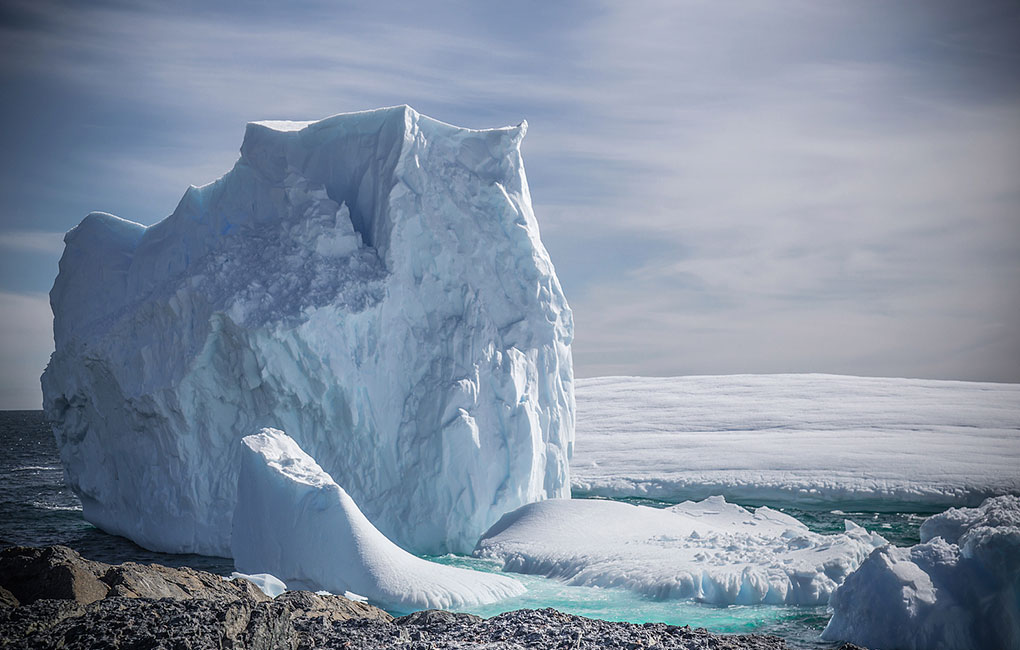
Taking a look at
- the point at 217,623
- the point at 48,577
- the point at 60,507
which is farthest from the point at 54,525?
the point at 217,623

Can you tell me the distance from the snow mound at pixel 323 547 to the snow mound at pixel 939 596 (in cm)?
323

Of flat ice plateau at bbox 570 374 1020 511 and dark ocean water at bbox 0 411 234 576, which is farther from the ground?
flat ice plateau at bbox 570 374 1020 511

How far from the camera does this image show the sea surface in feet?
25.5

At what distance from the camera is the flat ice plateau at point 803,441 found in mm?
15859

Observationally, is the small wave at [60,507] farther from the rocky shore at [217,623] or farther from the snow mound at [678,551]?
the rocky shore at [217,623]

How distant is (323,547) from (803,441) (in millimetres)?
13813

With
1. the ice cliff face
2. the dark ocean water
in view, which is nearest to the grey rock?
the dark ocean water

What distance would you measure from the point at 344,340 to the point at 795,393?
17.3 metres

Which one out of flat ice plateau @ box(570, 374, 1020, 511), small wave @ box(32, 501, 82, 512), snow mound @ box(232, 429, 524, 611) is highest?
flat ice plateau @ box(570, 374, 1020, 511)

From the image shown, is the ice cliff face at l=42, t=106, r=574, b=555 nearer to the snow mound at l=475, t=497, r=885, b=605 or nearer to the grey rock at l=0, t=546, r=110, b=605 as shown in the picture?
the snow mound at l=475, t=497, r=885, b=605

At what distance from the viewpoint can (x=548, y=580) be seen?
370 inches

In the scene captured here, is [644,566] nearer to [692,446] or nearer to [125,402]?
[125,402]

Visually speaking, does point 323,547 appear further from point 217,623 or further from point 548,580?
point 217,623

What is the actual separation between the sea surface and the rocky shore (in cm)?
228
